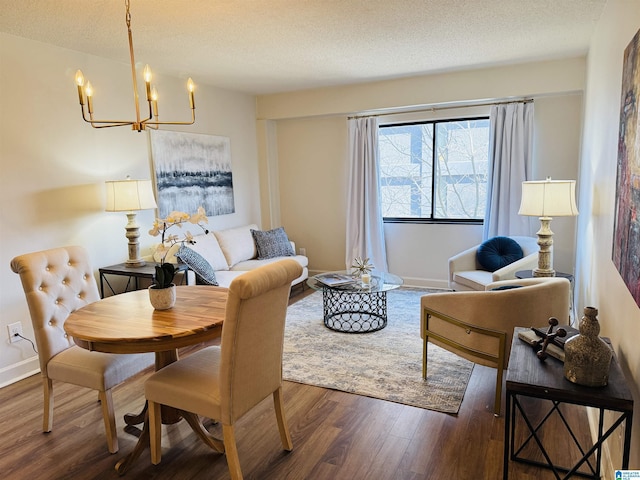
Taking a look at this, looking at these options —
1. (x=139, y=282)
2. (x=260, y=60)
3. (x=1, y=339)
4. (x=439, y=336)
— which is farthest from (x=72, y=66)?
(x=439, y=336)

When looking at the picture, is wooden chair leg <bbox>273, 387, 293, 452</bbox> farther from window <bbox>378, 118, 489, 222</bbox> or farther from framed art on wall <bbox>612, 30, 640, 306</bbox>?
window <bbox>378, 118, 489, 222</bbox>

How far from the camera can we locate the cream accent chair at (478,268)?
3949 mm

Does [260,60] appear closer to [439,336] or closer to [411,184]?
[411,184]

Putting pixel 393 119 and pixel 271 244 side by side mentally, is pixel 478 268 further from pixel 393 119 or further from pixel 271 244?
pixel 271 244

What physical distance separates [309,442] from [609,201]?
2053 millimetres

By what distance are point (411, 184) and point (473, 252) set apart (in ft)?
4.48

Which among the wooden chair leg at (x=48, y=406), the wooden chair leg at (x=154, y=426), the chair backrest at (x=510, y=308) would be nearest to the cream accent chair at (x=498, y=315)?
the chair backrest at (x=510, y=308)

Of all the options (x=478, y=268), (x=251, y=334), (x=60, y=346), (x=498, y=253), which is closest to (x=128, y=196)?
(x=60, y=346)

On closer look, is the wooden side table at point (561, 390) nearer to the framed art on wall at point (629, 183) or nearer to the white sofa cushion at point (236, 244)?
the framed art on wall at point (629, 183)

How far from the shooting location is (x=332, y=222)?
600 centimetres

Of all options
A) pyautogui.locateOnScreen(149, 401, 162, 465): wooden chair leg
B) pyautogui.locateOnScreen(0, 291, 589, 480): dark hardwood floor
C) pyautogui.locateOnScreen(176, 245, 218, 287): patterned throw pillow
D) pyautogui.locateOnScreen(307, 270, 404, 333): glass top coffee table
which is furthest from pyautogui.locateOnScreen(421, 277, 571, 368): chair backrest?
pyautogui.locateOnScreen(176, 245, 218, 287): patterned throw pillow

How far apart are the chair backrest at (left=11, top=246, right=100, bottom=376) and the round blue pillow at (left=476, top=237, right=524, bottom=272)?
3.47 meters

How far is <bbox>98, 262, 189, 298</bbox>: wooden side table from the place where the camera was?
11.9 feet

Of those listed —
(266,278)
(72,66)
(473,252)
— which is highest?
(72,66)
